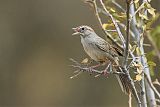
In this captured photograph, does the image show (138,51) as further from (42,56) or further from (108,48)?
(42,56)

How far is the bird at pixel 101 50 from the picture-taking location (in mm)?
2592

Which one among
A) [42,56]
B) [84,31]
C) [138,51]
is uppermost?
[42,56]

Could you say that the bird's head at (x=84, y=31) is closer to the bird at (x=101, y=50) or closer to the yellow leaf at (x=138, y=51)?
the bird at (x=101, y=50)

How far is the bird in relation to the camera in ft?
8.50

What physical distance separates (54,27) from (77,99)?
1.29m

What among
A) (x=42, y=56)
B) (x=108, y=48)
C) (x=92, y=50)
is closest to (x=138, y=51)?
(x=108, y=48)

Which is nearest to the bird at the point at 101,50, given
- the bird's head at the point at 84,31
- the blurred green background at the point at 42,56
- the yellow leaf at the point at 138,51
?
the bird's head at the point at 84,31

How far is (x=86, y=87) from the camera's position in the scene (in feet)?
30.6

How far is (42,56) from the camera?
9.76m

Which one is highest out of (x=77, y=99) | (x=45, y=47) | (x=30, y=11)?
(x=30, y=11)

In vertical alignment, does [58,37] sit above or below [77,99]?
above

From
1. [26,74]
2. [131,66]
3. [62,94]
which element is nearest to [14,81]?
[26,74]

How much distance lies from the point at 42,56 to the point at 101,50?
22.9 feet

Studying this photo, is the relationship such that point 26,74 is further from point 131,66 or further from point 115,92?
point 131,66
